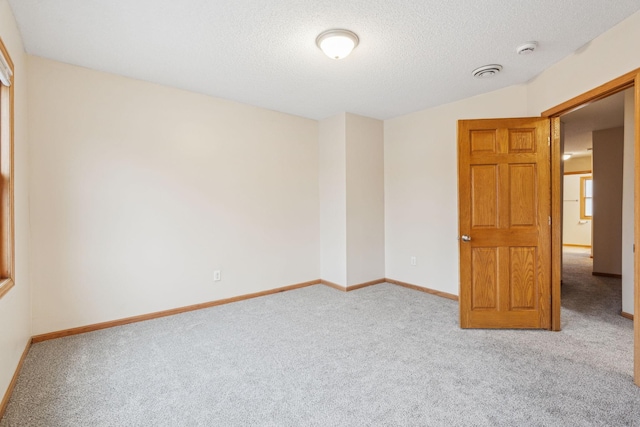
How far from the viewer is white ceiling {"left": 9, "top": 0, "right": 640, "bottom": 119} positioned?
82.0 inches

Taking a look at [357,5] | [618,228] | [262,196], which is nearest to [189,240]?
[262,196]

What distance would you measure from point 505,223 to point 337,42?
89.0 inches

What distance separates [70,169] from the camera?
114 inches

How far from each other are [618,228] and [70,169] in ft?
→ 25.5

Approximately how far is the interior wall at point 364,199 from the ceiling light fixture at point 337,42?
194cm

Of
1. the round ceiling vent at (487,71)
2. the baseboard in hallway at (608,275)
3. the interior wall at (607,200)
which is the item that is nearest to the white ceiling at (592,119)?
the interior wall at (607,200)

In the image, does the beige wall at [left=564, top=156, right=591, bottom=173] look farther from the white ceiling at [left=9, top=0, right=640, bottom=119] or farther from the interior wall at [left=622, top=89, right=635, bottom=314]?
the white ceiling at [left=9, top=0, right=640, bottom=119]

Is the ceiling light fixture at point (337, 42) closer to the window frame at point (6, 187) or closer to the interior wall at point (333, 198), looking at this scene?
the interior wall at point (333, 198)

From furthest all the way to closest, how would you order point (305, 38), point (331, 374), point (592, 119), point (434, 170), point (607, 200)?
1. point (607, 200)
2. point (592, 119)
3. point (434, 170)
4. point (305, 38)
5. point (331, 374)

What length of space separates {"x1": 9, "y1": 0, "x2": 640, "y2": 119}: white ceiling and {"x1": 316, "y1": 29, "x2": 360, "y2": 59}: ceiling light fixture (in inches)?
2.2

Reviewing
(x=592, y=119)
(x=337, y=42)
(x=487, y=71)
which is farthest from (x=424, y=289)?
(x=592, y=119)

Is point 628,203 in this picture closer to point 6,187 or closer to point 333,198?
point 333,198

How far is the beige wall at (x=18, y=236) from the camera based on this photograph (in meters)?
1.93

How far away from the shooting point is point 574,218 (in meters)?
8.90
